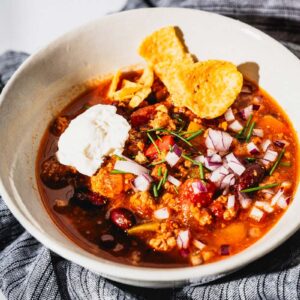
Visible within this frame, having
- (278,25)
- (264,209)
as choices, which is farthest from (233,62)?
(264,209)

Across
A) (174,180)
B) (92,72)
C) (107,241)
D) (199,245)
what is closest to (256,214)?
(199,245)

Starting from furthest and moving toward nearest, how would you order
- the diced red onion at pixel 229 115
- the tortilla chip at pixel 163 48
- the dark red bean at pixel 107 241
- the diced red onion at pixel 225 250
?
the tortilla chip at pixel 163 48 < the diced red onion at pixel 229 115 < the dark red bean at pixel 107 241 < the diced red onion at pixel 225 250

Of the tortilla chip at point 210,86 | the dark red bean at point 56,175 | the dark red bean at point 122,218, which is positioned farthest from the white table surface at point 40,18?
the dark red bean at point 122,218

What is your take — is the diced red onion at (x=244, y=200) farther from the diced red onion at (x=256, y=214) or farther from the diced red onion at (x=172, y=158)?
the diced red onion at (x=172, y=158)

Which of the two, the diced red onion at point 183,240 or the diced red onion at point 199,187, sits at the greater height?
the diced red onion at point 199,187

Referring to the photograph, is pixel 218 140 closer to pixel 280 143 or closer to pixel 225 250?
pixel 280 143

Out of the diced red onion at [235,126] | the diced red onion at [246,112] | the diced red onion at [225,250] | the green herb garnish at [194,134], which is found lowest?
the diced red onion at [225,250]

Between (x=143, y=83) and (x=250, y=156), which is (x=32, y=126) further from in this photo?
(x=250, y=156)
